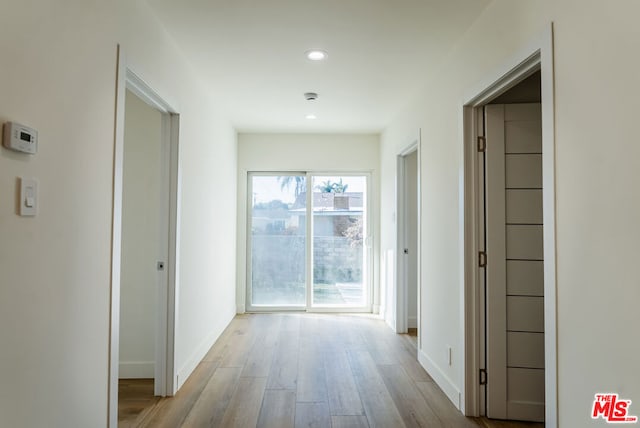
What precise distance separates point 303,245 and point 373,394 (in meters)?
2.86

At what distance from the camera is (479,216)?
2537 millimetres

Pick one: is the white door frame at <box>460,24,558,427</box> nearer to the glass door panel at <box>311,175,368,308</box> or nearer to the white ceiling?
the white ceiling

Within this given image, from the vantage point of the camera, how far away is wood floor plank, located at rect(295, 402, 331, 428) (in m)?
2.39

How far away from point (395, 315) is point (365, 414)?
6.86 ft

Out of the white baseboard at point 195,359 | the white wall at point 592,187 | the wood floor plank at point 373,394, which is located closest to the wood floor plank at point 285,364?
the wood floor plank at point 373,394

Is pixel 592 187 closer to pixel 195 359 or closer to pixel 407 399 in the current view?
pixel 407 399

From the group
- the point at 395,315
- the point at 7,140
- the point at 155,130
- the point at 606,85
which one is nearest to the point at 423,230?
the point at 395,315

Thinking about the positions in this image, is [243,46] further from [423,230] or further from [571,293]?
[571,293]

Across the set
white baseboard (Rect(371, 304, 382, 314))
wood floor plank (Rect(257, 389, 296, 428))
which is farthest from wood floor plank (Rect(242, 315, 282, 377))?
white baseboard (Rect(371, 304, 382, 314))

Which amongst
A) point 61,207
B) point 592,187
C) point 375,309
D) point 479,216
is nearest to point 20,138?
point 61,207

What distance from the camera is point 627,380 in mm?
1254

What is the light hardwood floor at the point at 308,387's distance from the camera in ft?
8.05

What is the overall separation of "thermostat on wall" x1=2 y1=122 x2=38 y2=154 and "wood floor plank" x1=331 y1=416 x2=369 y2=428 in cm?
216

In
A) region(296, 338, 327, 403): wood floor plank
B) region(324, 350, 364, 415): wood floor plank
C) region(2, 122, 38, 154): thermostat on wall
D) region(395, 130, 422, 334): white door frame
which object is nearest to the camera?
region(2, 122, 38, 154): thermostat on wall
